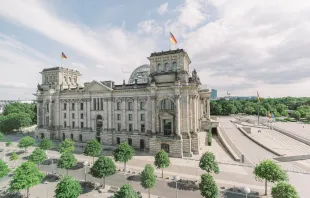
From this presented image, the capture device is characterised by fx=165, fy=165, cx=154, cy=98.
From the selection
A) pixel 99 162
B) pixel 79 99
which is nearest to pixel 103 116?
pixel 79 99

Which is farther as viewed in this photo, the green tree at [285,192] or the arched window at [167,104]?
the arched window at [167,104]

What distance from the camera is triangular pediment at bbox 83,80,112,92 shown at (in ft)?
198

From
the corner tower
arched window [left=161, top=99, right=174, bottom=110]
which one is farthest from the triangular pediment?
arched window [left=161, top=99, right=174, bottom=110]

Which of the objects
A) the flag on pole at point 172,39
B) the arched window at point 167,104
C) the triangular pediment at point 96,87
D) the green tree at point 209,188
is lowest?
the green tree at point 209,188

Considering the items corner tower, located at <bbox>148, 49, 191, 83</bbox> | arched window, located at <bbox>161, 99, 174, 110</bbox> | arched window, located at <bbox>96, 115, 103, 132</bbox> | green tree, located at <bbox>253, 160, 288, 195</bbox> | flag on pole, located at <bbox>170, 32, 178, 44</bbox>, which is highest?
flag on pole, located at <bbox>170, 32, 178, 44</bbox>

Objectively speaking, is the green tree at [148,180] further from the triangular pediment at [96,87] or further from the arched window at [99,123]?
the arched window at [99,123]

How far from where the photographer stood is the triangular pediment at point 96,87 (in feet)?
198

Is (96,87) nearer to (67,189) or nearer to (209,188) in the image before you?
(67,189)

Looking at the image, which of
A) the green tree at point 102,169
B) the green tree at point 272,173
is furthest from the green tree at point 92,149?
the green tree at point 272,173

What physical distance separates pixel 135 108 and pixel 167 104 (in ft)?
38.7

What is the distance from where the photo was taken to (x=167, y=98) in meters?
51.3

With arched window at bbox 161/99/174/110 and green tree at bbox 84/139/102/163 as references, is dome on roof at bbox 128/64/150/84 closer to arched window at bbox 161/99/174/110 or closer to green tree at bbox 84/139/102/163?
arched window at bbox 161/99/174/110

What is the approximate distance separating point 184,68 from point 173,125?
1814 centimetres

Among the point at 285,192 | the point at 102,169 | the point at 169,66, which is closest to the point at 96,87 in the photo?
the point at 169,66
